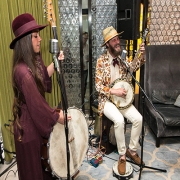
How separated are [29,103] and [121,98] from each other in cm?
123

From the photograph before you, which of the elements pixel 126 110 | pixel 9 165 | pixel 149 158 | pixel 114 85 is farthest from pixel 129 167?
pixel 9 165

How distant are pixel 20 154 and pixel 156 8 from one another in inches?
111

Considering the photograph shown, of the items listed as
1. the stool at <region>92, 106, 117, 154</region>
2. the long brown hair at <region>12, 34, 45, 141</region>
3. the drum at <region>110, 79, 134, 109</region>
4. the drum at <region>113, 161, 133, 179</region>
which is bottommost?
A: the drum at <region>113, 161, 133, 179</region>

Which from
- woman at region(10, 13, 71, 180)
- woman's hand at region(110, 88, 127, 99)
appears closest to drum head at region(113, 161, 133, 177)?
woman's hand at region(110, 88, 127, 99)

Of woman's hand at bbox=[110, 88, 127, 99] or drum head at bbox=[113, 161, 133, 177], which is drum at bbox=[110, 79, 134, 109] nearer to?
woman's hand at bbox=[110, 88, 127, 99]

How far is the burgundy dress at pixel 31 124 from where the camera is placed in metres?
1.42

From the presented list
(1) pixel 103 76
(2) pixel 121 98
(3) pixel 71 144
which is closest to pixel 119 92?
(2) pixel 121 98

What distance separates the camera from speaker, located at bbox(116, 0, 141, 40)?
2340 millimetres

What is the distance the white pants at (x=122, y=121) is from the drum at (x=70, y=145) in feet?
1.62

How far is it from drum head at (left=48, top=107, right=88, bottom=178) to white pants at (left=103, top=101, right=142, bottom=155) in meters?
Result: 0.49

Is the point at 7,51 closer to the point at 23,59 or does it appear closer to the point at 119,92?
the point at 23,59

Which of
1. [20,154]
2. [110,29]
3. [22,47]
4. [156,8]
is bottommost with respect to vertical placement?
[20,154]

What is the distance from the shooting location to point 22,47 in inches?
56.9

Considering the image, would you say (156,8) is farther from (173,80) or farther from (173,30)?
(173,80)
